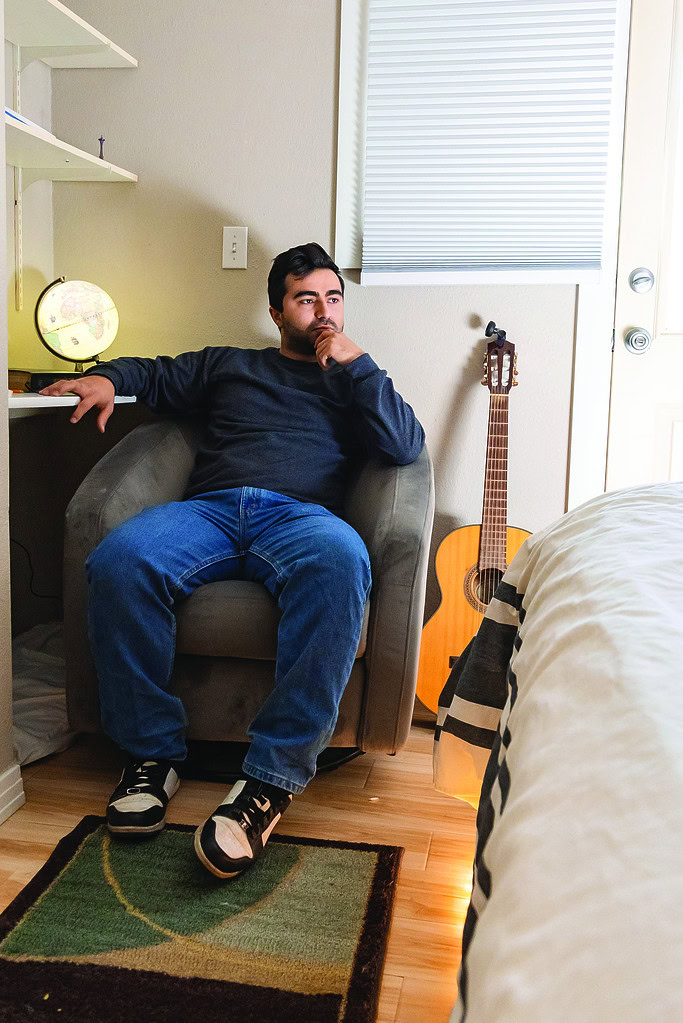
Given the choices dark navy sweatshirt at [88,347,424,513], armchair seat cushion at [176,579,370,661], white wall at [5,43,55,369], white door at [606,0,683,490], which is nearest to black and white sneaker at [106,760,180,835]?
armchair seat cushion at [176,579,370,661]

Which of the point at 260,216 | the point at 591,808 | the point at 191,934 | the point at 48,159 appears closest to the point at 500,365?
the point at 260,216

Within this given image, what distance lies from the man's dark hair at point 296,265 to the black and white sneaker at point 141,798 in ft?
3.57

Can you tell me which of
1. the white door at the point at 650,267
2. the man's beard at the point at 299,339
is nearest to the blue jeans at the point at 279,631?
the man's beard at the point at 299,339

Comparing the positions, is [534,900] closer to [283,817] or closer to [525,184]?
[283,817]

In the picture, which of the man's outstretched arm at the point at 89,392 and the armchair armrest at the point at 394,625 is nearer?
the armchair armrest at the point at 394,625

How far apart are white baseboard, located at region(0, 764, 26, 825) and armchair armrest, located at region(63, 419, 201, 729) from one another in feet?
0.46

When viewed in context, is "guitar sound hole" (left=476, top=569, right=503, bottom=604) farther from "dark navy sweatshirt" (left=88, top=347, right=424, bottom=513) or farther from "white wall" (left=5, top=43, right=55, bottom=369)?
"white wall" (left=5, top=43, right=55, bottom=369)

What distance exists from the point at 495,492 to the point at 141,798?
3.65 feet

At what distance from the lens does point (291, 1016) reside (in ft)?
3.49

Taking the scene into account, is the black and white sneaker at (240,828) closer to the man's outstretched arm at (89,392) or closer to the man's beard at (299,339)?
the man's outstretched arm at (89,392)

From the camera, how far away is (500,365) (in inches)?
83.4

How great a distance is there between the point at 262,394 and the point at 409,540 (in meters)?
0.58

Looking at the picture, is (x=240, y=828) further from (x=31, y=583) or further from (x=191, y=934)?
(x=31, y=583)

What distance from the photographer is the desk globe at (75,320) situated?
2021 millimetres
